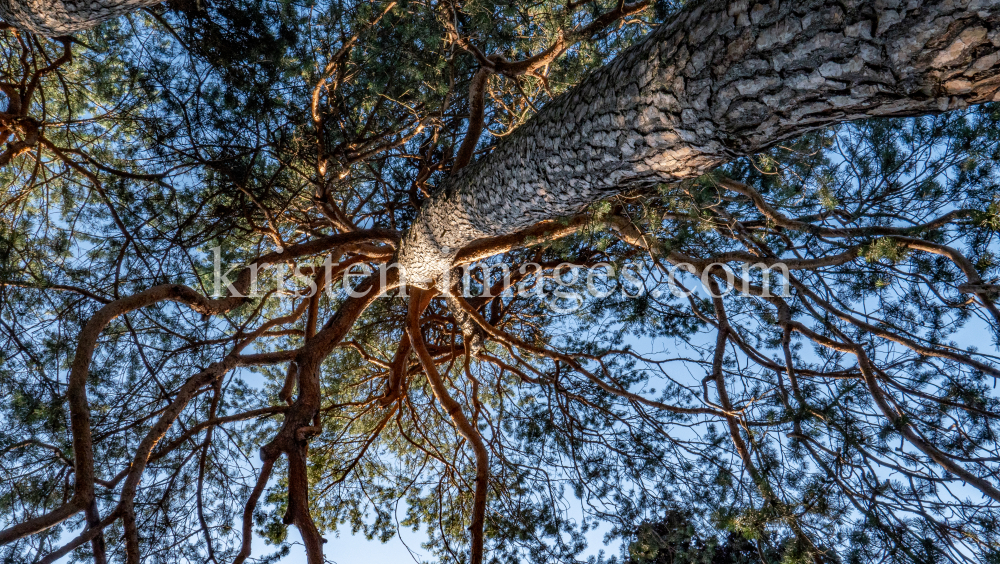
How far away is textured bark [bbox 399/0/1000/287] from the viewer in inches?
29.6

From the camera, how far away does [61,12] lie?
2154 mm

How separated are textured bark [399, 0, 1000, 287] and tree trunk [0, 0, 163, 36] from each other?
2.13 metres

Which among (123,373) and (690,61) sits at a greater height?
(123,373)

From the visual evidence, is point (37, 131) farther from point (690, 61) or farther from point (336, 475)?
point (690, 61)

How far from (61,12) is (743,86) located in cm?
299

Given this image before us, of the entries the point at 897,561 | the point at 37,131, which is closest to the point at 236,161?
the point at 37,131

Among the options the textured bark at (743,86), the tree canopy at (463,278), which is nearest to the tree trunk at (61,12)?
the tree canopy at (463,278)

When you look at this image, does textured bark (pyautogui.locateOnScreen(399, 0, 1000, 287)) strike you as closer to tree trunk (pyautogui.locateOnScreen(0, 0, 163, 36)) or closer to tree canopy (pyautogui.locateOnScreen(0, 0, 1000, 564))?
tree canopy (pyautogui.locateOnScreen(0, 0, 1000, 564))

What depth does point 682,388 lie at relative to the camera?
11.9 feet

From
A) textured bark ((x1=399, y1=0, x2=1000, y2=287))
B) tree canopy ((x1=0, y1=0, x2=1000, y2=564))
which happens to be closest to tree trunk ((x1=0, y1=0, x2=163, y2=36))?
tree canopy ((x1=0, y1=0, x2=1000, y2=564))

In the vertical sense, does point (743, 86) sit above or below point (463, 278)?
below

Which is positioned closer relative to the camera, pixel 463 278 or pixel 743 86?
pixel 743 86

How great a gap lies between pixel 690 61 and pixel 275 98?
298cm

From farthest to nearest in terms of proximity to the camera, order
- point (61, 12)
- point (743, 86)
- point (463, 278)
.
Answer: point (463, 278) < point (61, 12) < point (743, 86)
